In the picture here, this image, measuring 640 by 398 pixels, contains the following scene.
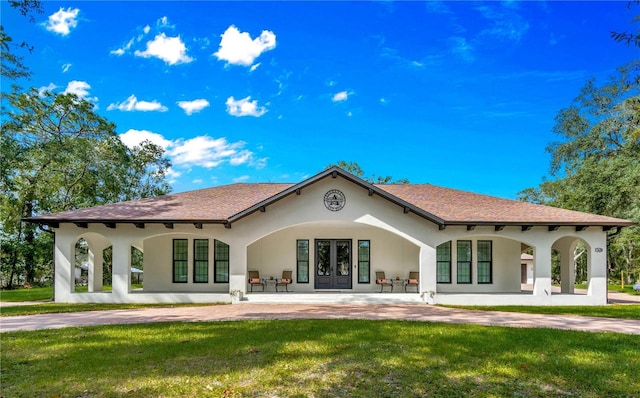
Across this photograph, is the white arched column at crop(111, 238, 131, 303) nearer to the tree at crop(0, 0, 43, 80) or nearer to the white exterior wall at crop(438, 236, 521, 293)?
the tree at crop(0, 0, 43, 80)

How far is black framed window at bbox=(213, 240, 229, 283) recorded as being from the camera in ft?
60.7

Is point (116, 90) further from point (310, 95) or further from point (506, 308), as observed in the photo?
point (506, 308)

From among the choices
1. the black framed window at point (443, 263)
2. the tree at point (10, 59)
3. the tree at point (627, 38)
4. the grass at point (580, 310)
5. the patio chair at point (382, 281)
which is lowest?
the grass at point (580, 310)

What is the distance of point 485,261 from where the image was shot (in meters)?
18.8

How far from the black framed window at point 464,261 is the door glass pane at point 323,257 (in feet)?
19.1

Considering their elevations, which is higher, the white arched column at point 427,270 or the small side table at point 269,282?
the white arched column at point 427,270

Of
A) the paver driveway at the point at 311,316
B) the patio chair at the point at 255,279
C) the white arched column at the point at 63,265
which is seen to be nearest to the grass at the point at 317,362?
the paver driveway at the point at 311,316

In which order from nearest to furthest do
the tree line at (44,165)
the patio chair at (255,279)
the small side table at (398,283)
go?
the patio chair at (255,279), the small side table at (398,283), the tree line at (44,165)

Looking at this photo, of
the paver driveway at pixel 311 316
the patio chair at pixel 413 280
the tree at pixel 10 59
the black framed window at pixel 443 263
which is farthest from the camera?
the black framed window at pixel 443 263

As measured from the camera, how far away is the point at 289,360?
24.0ft

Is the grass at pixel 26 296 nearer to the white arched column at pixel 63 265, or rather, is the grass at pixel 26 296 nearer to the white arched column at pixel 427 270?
the white arched column at pixel 63 265

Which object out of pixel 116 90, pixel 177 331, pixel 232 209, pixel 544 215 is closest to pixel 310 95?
pixel 116 90

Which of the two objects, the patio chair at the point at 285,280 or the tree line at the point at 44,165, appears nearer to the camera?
the patio chair at the point at 285,280

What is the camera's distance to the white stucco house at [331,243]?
16344 millimetres
